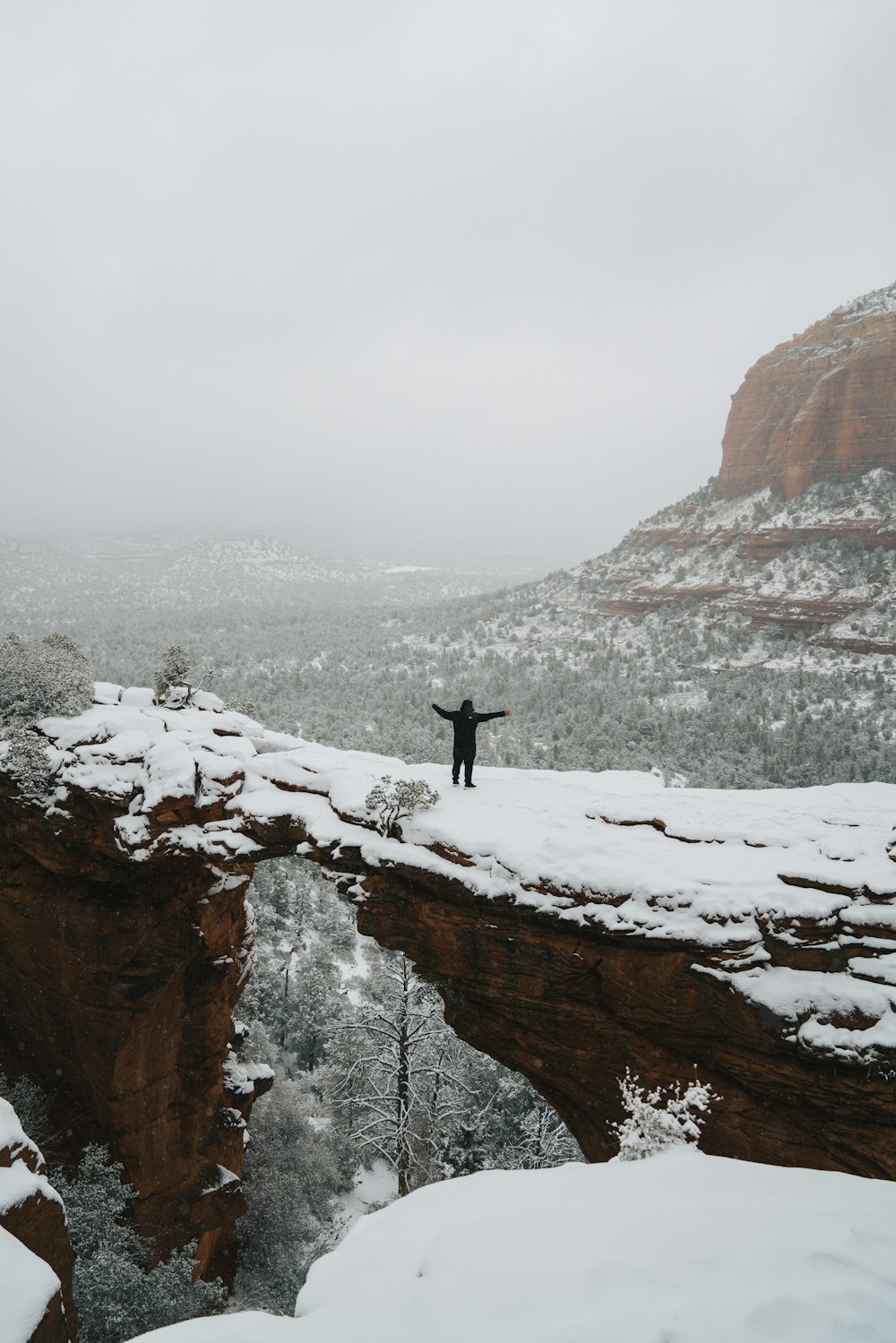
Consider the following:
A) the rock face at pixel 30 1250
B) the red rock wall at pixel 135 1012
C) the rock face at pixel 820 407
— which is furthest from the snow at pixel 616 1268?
the rock face at pixel 820 407

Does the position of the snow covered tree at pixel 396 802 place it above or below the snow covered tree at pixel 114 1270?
above

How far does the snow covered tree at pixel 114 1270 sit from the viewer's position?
360 inches

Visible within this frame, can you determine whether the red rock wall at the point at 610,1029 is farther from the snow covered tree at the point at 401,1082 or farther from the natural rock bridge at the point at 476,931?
the snow covered tree at the point at 401,1082

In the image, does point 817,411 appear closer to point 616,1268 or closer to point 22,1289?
point 616,1268

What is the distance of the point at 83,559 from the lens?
18138cm

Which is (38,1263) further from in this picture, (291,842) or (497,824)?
(497,824)

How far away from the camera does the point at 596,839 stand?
9.29m

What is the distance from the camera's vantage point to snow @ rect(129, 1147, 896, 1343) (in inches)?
129

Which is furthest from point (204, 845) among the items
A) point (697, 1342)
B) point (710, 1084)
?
point (697, 1342)

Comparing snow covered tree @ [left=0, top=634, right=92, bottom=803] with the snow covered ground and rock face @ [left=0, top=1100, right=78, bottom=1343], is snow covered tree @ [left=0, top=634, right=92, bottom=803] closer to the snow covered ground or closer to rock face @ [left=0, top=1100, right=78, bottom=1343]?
rock face @ [left=0, top=1100, right=78, bottom=1343]

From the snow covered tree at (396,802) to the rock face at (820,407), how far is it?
54.6 meters

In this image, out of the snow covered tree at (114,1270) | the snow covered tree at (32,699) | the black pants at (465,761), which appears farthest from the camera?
the black pants at (465,761)

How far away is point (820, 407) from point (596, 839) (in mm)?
57731

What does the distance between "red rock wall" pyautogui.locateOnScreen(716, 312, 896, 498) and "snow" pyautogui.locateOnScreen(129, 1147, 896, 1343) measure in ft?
192
